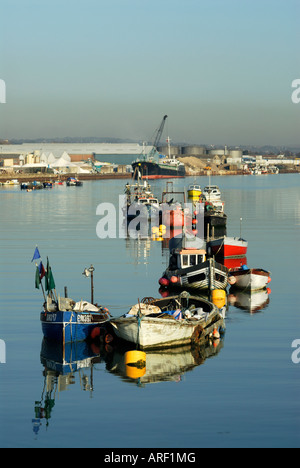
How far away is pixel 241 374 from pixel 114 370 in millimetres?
5669

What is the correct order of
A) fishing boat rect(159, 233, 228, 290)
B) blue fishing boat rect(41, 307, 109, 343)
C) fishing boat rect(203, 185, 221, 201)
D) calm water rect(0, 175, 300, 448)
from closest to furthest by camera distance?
calm water rect(0, 175, 300, 448)
blue fishing boat rect(41, 307, 109, 343)
fishing boat rect(159, 233, 228, 290)
fishing boat rect(203, 185, 221, 201)

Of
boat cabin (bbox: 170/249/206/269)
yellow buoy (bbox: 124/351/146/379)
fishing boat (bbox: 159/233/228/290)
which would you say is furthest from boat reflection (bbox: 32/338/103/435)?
boat cabin (bbox: 170/249/206/269)

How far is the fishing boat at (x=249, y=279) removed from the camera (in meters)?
51.9

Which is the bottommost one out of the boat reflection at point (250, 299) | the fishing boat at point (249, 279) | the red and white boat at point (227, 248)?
the boat reflection at point (250, 299)

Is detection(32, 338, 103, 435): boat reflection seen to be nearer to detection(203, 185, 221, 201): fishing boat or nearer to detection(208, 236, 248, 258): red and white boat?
detection(208, 236, 248, 258): red and white boat

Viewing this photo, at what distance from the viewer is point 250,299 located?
4988 cm

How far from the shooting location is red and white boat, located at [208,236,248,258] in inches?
2425

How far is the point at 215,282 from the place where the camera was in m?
49.7

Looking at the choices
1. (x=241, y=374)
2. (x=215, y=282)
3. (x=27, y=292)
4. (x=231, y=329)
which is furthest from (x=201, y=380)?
(x=27, y=292)

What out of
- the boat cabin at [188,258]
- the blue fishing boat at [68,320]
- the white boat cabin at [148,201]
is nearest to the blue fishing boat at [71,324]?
the blue fishing boat at [68,320]

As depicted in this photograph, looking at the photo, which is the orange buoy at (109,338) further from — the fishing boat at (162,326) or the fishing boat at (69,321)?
the fishing boat at (69,321)

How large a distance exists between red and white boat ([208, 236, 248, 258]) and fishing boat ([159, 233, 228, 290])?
7097mm

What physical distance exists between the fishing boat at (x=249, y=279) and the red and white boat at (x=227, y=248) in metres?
8.04

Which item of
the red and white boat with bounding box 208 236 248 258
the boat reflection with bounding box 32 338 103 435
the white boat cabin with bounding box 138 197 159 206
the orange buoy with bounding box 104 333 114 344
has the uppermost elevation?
the white boat cabin with bounding box 138 197 159 206
